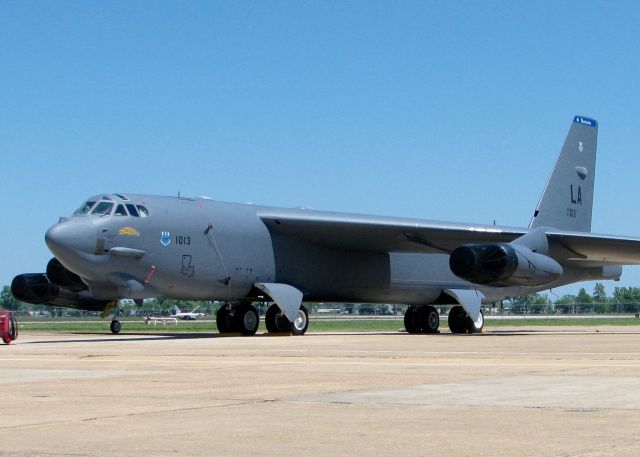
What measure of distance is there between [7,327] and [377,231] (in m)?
11.3

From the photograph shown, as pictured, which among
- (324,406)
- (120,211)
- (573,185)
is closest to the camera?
(324,406)

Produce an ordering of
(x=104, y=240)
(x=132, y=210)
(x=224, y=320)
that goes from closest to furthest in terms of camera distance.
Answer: (x=104, y=240), (x=132, y=210), (x=224, y=320)

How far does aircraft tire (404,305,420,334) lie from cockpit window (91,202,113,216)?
12.8m

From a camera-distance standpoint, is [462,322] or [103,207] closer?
[103,207]

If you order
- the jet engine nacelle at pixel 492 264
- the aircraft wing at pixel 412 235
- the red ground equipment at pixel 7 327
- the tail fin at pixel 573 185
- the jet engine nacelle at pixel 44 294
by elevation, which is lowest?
the red ground equipment at pixel 7 327

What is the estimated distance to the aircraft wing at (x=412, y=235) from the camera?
3075 centimetres

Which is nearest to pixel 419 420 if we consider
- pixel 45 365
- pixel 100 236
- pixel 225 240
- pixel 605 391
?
pixel 605 391

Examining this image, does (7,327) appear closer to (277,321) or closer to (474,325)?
(277,321)

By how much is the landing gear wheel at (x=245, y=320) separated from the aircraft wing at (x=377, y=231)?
2.48 metres

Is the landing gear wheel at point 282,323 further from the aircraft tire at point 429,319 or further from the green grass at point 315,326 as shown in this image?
the green grass at point 315,326

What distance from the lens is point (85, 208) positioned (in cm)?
2688

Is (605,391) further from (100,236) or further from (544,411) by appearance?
(100,236)

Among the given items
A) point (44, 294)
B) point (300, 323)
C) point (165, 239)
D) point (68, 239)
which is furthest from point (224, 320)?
point (44, 294)

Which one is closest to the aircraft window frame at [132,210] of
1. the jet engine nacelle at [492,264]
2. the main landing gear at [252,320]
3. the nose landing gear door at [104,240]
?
the nose landing gear door at [104,240]
